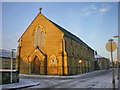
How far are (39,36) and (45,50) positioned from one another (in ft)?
13.7

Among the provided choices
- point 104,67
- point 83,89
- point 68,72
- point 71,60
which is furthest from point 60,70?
point 104,67

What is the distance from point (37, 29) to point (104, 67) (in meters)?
57.3

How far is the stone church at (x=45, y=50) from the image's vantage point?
32.9 meters

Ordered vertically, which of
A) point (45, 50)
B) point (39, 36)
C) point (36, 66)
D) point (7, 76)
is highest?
point (39, 36)

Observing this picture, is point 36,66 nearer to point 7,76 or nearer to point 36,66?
point 36,66

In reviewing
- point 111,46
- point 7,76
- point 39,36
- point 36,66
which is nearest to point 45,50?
point 39,36

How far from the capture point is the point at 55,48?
3384 centimetres

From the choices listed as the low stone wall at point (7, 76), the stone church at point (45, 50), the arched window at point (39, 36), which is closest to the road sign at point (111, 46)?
the low stone wall at point (7, 76)

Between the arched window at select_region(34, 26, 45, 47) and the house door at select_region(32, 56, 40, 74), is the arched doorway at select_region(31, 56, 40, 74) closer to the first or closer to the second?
the house door at select_region(32, 56, 40, 74)

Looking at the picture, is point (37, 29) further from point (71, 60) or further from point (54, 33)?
point (71, 60)

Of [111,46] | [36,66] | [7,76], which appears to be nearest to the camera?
[111,46]

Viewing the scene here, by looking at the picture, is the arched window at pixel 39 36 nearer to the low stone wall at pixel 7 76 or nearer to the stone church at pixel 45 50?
the stone church at pixel 45 50

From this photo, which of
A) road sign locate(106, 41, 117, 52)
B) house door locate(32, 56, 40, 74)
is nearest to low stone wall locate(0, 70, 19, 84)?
road sign locate(106, 41, 117, 52)

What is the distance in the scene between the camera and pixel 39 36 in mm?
36719
